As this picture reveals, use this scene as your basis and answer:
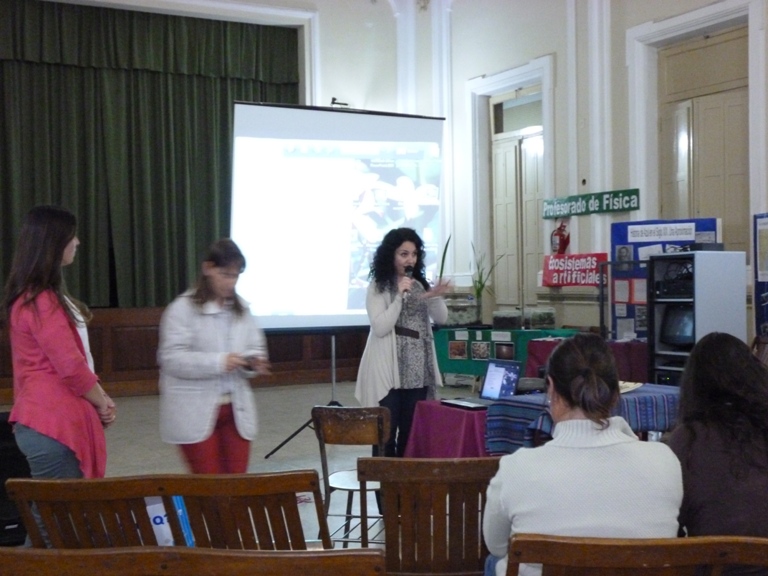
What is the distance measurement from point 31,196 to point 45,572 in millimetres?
8324

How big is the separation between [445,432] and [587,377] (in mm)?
1986

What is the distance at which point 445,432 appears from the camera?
3.84 metres

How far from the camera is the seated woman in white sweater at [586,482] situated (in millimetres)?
1762

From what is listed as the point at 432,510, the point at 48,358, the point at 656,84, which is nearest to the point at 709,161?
the point at 656,84

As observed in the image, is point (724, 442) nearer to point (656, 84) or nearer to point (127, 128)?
point (656, 84)

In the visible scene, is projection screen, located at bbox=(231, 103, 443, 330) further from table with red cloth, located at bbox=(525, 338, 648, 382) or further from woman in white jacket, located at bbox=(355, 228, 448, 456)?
woman in white jacket, located at bbox=(355, 228, 448, 456)

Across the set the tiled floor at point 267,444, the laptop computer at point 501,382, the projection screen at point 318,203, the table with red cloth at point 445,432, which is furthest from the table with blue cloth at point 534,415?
the projection screen at point 318,203

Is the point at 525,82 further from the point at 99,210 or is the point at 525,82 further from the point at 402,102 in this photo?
the point at 99,210

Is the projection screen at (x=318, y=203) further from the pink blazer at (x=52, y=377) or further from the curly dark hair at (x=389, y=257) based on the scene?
the pink blazer at (x=52, y=377)

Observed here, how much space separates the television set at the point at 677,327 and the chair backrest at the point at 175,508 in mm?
4604

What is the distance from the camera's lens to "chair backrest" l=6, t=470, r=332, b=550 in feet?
6.27

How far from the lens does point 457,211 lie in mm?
9906

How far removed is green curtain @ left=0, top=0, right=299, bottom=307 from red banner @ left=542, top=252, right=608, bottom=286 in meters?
3.72

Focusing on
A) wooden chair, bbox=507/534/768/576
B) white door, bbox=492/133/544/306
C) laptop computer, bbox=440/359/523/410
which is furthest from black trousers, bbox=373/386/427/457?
white door, bbox=492/133/544/306
